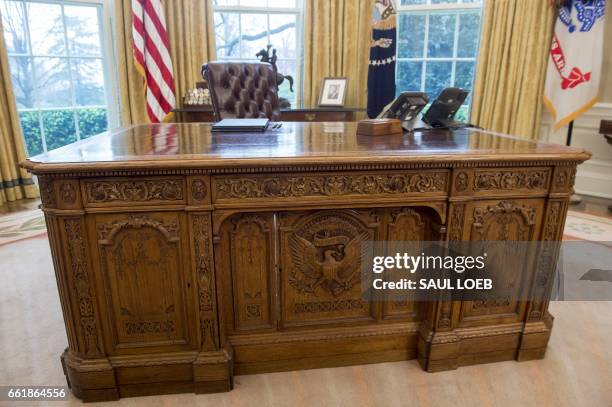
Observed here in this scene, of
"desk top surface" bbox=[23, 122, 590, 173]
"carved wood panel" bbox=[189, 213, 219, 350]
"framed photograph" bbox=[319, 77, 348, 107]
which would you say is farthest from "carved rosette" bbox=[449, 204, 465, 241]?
"framed photograph" bbox=[319, 77, 348, 107]

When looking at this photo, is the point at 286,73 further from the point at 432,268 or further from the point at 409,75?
the point at 432,268

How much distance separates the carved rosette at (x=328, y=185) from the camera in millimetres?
1307

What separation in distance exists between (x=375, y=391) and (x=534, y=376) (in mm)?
619

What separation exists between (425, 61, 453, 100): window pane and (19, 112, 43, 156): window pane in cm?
391

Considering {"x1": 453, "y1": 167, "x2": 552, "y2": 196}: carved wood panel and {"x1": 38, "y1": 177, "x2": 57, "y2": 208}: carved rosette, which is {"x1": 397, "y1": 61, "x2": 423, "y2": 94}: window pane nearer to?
{"x1": 453, "y1": 167, "x2": 552, "y2": 196}: carved wood panel

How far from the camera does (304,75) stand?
13.9ft

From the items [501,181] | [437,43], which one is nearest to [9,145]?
[501,181]

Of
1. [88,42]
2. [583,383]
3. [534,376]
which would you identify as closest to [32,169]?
[534,376]

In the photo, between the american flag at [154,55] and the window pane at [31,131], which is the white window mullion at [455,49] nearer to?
the american flag at [154,55]

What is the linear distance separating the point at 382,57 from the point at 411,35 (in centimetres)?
61

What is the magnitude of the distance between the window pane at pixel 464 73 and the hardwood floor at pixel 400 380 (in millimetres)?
3112

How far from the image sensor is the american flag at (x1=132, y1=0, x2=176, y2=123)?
11.9ft

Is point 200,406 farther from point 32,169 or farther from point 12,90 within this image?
point 12,90

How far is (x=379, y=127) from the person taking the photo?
70.4 inches
